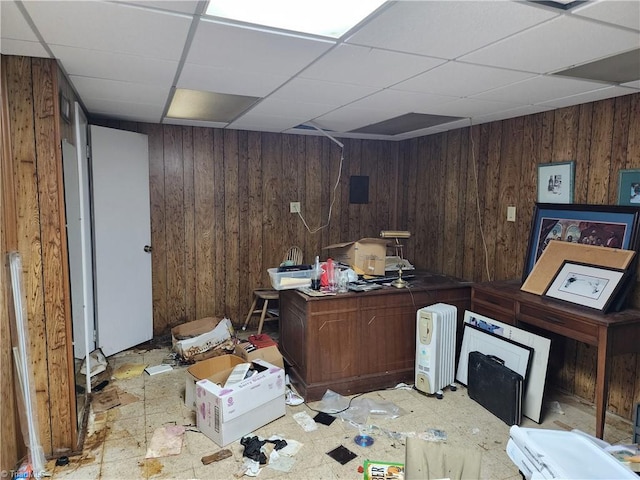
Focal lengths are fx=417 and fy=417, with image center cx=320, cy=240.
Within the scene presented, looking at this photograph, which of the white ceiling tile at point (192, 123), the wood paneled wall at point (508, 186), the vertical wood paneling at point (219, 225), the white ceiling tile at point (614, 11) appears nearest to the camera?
the white ceiling tile at point (614, 11)

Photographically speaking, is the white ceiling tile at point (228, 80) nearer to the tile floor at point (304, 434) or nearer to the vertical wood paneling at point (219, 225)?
the vertical wood paneling at point (219, 225)

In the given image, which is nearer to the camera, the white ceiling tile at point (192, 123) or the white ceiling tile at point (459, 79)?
the white ceiling tile at point (459, 79)

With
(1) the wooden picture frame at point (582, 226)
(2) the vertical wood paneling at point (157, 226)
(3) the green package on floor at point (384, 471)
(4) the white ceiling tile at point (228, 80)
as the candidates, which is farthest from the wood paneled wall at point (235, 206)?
(3) the green package on floor at point (384, 471)

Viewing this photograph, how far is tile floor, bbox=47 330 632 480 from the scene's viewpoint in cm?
221

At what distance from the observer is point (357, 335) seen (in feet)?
10.2

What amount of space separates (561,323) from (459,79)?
1.58 meters

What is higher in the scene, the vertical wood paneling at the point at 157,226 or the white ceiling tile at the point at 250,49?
the white ceiling tile at the point at 250,49

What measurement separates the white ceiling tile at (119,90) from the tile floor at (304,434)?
6.99ft

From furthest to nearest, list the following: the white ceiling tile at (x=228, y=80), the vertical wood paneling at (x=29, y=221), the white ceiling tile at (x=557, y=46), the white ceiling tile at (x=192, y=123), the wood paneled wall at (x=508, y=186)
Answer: the white ceiling tile at (x=192, y=123) < the wood paneled wall at (x=508, y=186) < the white ceiling tile at (x=228, y=80) < the vertical wood paneling at (x=29, y=221) < the white ceiling tile at (x=557, y=46)

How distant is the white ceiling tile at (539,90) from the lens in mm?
2422

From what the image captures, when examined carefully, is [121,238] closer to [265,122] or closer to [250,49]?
[265,122]

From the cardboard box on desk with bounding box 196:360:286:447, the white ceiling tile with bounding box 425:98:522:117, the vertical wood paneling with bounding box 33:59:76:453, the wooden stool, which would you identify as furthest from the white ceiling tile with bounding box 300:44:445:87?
the wooden stool

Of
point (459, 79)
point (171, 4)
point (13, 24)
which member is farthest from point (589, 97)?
point (13, 24)

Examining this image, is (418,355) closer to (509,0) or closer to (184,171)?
(509,0)
